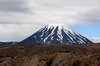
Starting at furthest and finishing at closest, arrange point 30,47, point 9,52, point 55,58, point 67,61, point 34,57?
point 30,47 < point 9,52 < point 34,57 < point 55,58 < point 67,61

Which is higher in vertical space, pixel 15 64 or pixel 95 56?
pixel 95 56

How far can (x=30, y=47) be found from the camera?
427ft

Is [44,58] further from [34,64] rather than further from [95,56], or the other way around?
[95,56]

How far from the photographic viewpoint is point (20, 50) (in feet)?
405

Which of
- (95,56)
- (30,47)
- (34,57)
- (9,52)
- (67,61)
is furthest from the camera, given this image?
(30,47)

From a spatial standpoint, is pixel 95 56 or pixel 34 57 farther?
pixel 34 57

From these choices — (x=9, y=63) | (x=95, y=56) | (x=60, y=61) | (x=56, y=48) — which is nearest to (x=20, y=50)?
(x=56, y=48)

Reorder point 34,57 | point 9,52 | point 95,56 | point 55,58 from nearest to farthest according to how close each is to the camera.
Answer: point 95,56
point 55,58
point 34,57
point 9,52

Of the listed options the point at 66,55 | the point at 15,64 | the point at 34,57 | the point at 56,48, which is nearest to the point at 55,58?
the point at 66,55

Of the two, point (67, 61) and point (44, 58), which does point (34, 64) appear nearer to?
point (44, 58)

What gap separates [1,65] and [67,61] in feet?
81.1

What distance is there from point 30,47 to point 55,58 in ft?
175

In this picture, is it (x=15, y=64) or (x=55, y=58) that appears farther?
(x=15, y=64)

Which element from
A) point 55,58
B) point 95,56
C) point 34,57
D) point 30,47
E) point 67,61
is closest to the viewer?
point 95,56
